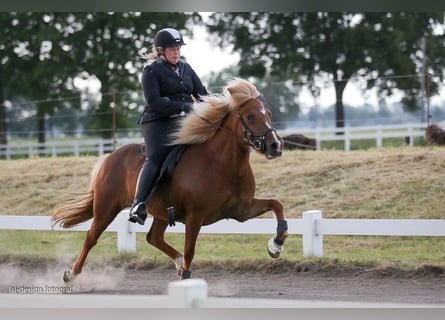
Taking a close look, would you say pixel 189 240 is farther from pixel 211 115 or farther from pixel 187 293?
pixel 187 293

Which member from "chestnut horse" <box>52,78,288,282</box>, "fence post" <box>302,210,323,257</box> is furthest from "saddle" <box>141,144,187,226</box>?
"fence post" <box>302,210,323,257</box>

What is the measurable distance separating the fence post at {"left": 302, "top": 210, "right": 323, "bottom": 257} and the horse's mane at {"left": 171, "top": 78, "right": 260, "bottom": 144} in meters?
2.11

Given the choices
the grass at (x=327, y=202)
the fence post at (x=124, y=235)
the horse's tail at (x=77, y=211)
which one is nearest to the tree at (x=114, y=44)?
the grass at (x=327, y=202)

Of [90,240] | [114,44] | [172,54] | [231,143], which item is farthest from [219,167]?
[114,44]

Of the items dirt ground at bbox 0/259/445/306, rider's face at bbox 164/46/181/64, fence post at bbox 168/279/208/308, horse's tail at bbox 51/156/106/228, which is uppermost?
rider's face at bbox 164/46/181/64

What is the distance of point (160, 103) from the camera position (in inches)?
247

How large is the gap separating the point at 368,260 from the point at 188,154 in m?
2.63

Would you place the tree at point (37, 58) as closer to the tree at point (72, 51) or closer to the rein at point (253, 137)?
the tree at point (72, 51)

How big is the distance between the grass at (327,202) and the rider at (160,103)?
2.29m

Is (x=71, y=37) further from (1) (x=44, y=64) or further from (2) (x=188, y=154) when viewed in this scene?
(2) (x=188, y=154)

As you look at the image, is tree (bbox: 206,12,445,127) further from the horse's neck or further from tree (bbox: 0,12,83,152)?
the horse's neck

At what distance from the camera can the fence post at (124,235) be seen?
8.86 meters

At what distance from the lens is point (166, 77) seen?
6375mm

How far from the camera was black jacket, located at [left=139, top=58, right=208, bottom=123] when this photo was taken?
6305mm
